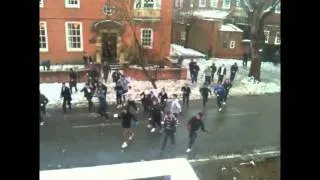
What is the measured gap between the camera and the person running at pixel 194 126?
101 inches

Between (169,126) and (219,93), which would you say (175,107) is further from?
(219,93)

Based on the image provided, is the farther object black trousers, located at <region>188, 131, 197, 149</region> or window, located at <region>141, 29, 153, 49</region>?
black trousers, located at <region>188, 131, 197, 149</region>

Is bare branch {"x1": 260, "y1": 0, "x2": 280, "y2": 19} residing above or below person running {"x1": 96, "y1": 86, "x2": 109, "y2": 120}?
above

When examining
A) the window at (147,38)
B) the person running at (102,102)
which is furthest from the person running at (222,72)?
the person running at (102,102)

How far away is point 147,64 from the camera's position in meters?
2.38

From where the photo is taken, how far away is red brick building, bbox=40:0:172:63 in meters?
2.19

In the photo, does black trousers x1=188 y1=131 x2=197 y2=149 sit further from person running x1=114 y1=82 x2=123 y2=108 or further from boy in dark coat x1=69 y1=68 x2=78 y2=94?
boy in dark coat x1=69 y1=68 x2=78 y2=94

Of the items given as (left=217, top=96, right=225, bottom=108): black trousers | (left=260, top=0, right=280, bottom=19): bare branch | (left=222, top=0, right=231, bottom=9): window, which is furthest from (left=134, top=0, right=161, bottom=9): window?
(left=217, top=96, right=225, bottom=108): black trousers

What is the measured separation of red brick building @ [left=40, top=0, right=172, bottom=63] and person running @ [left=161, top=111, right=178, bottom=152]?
1.48ft

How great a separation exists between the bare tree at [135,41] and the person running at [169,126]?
260 mm

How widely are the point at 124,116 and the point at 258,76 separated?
982 millimetres
